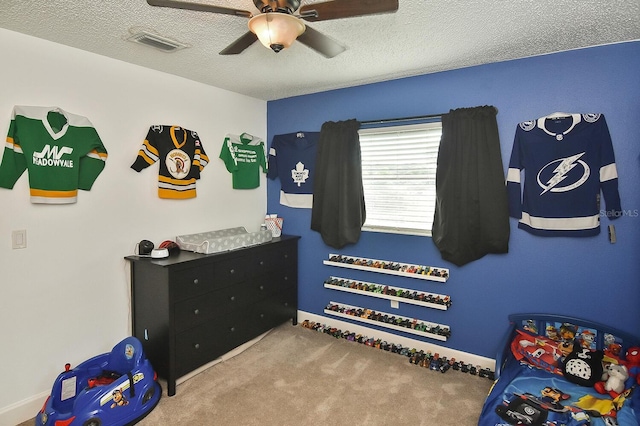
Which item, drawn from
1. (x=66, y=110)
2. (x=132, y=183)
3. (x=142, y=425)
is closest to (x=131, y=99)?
(x=66, y=110)

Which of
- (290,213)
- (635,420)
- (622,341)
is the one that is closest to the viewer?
(635,420)

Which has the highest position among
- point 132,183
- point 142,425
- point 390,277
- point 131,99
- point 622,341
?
point 131,99

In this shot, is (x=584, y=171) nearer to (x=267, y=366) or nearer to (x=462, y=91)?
(x=462, y=91)

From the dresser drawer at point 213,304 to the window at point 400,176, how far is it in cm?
127

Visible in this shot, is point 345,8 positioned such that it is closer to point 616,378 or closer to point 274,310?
point 616,378

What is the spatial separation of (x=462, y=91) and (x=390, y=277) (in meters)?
1.75

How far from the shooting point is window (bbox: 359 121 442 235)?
10.2 ft

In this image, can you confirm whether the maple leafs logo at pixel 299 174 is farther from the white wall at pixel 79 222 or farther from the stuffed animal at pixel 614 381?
the stuffed animal at pixel 614 381

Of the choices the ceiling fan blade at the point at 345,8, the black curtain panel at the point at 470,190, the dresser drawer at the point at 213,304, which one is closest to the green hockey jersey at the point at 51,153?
the dresser drawer at the point at 213,304

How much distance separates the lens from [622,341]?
238cm

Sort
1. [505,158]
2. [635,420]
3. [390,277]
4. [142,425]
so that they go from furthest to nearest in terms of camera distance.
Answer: [390,277] < [505,158] < [142,425] < [635,420]

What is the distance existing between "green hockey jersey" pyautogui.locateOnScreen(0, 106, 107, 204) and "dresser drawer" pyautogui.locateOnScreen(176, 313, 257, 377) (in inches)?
52.0

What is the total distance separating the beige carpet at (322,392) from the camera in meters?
2.30

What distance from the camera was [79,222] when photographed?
253 cm
